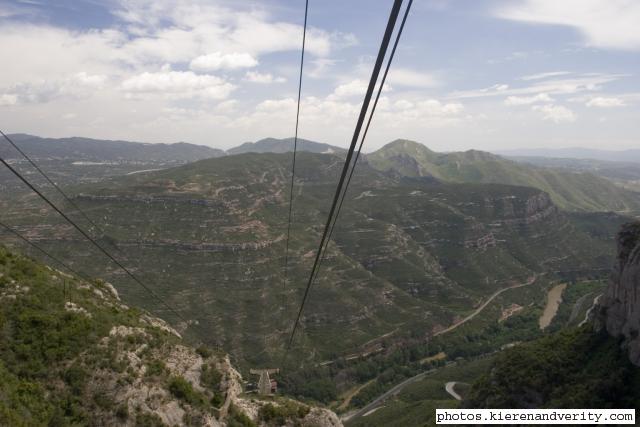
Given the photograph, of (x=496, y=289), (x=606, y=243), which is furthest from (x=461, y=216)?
(x=606, y=243)

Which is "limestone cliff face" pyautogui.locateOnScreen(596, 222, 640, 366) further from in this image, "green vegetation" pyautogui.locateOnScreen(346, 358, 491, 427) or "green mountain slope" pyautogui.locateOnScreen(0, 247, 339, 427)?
"green mountain slope" pyautogui.locateOnScreen(0, 247, 339, 427)

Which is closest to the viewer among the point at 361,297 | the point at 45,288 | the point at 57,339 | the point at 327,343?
the point at 57,339

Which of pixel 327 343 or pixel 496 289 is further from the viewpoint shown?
pixel 496 289

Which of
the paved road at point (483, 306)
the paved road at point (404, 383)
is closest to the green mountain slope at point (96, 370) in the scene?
the paved road at point (404, 383)

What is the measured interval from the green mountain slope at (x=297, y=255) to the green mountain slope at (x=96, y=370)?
194 feet

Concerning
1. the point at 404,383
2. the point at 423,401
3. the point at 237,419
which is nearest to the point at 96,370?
the point at 237,419

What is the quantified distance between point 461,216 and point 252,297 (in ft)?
386

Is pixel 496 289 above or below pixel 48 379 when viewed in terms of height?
below

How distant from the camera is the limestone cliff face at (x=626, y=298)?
50469mm

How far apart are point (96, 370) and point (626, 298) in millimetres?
62995

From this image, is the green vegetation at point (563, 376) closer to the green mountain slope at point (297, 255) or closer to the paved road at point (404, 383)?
the paved road at point (404, 383)

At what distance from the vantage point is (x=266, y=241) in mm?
134250

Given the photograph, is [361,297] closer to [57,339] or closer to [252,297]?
[252,297]

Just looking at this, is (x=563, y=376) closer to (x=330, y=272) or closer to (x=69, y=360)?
(x=69, y=360)
